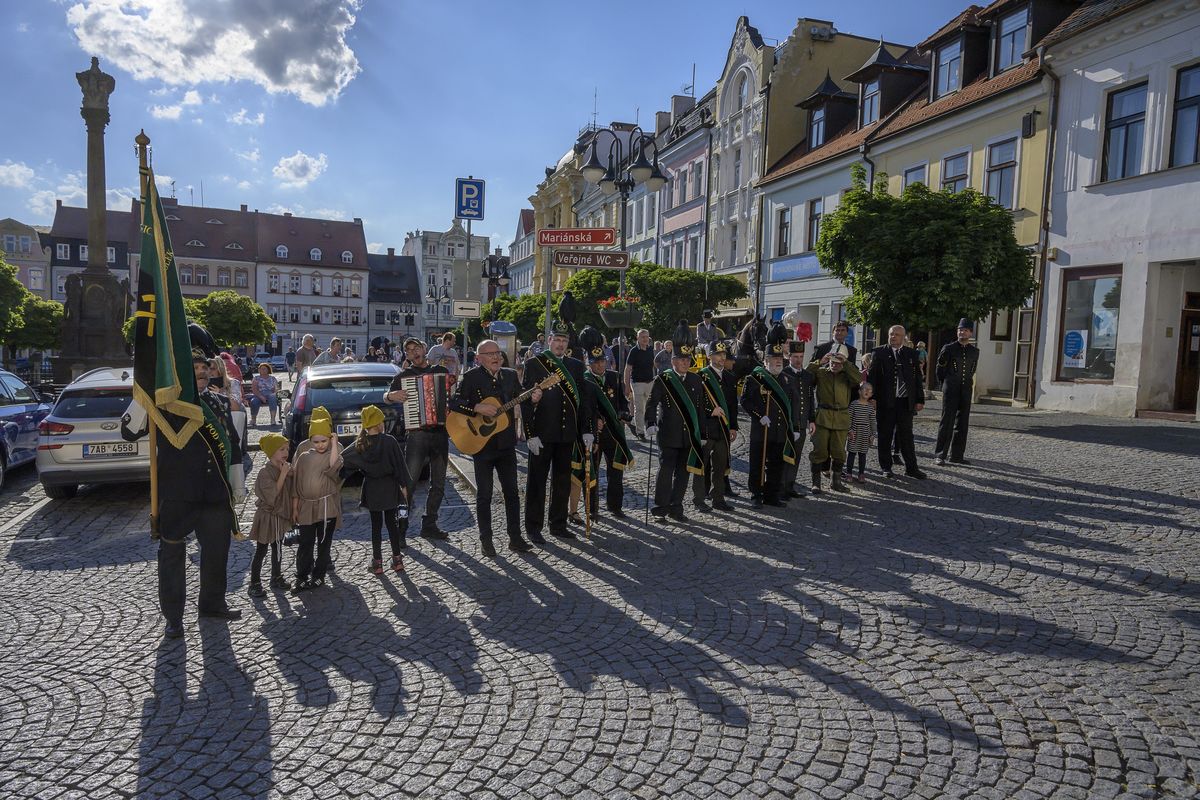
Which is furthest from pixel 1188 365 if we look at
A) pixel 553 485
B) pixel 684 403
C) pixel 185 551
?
pixel 185 551

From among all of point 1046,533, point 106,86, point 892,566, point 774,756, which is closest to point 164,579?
point 774,756

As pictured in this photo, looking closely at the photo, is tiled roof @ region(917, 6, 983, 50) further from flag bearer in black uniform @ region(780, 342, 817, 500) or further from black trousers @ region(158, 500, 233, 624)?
black trousers @ region(158, 500, 233, 624)

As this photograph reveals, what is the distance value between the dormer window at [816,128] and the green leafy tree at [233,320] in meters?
28.7

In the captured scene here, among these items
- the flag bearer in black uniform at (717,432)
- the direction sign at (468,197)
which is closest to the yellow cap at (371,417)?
the flag bearer in black uniform at (717,432)

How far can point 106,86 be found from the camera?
2484 centimetres

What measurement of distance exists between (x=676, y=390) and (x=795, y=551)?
2.16 m

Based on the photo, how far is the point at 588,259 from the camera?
11.0 metres

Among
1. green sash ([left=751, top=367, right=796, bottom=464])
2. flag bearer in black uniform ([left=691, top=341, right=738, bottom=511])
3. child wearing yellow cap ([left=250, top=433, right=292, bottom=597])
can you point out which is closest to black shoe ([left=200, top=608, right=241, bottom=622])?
child wearing yellow cap ([left=250, top=433, right=292, bottom=597])

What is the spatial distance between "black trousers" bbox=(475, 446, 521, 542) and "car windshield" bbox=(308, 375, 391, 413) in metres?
3.00

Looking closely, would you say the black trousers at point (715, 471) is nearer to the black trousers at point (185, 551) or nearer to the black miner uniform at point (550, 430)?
the black miner uniform at point (550, 430)

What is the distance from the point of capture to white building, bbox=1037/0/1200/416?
1642cm

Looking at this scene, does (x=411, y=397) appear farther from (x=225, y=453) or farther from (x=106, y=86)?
(x=106, y=86)

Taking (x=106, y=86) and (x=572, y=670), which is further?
(x=106, y=86)

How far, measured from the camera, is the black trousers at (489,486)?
714 centimetres
